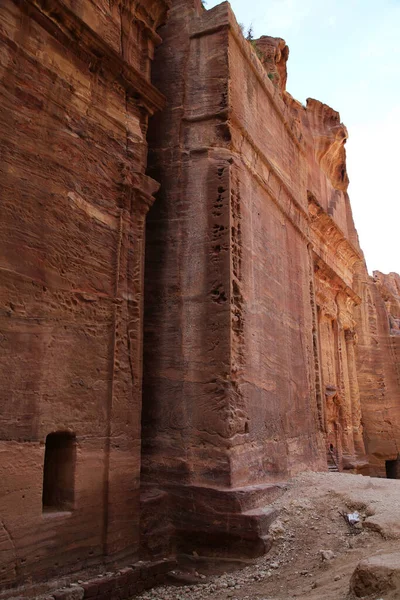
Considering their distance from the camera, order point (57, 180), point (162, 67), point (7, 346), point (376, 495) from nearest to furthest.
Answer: point (7, 346) < point (57, 180) < point (376, 495) < point (162, 67)

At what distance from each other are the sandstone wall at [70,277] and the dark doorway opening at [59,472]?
54 millimetres

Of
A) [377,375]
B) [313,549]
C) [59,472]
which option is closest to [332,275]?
[377,375]

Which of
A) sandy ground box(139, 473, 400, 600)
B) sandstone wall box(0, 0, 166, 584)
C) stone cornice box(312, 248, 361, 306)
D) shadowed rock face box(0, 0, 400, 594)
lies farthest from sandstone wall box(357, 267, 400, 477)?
sandstone wall box(0, 0, 166, 584)

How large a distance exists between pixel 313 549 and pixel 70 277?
3.40 metres

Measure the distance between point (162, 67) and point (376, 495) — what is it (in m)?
5.79

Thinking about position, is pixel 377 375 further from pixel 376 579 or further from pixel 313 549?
pixel 376 579

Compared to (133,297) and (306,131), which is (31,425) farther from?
(306,131)

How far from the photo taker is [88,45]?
5.36 m

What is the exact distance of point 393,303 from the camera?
26.1 metres

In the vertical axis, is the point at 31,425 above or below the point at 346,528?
above

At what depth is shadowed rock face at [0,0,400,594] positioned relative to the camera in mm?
4398

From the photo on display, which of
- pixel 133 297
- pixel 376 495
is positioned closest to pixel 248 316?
pixel 133 297

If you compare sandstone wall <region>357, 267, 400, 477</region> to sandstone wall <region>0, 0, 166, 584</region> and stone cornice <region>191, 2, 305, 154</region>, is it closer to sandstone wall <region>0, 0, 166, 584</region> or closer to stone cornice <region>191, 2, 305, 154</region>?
stone cornice <region>191, 2, 305, 154</region>

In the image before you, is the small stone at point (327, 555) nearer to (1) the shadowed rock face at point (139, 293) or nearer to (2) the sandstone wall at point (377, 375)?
(1) the shadowed rock face at point (139, 293)
